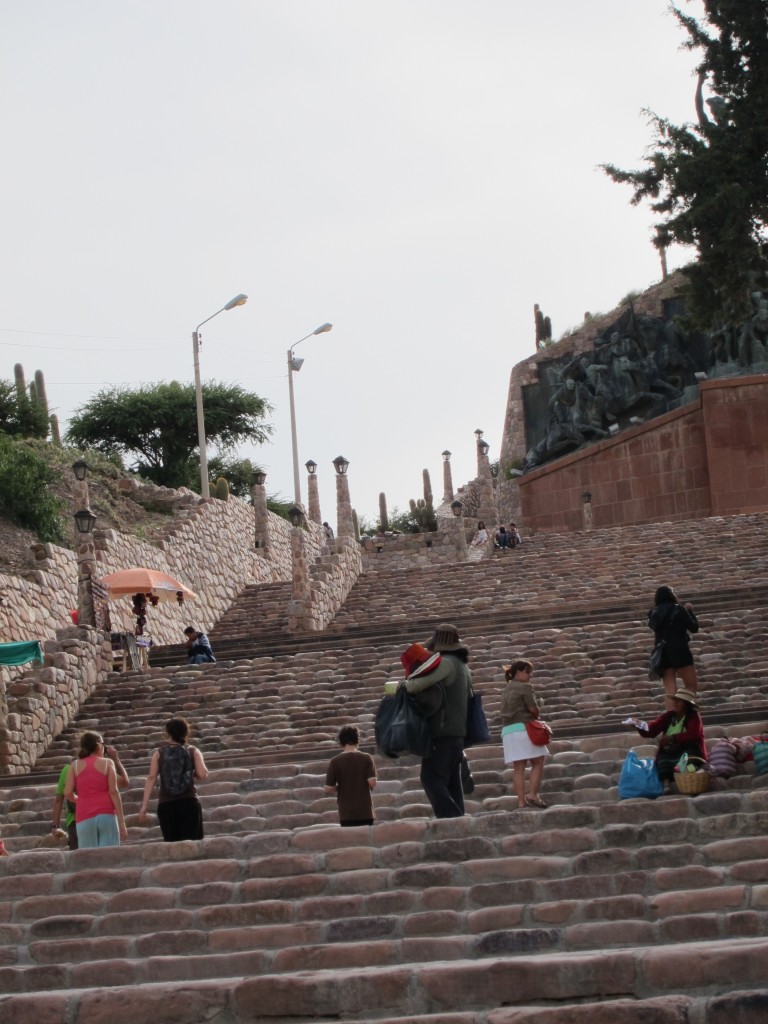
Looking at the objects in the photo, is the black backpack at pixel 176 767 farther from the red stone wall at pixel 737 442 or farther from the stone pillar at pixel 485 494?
the stone pillar at pixel 485 494

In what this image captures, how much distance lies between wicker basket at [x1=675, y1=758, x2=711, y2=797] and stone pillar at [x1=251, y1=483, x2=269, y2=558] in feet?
75.8

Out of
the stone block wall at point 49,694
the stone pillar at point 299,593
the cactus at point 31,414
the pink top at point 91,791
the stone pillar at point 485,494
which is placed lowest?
the pink top at point 91,791

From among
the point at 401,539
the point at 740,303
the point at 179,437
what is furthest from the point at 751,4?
the point at 179,437

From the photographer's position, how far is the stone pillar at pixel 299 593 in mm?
23078

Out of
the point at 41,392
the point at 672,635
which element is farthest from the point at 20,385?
the point at 672,635

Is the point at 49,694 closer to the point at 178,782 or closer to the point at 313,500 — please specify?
the point at 178,782

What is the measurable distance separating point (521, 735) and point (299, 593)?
42.9 feet

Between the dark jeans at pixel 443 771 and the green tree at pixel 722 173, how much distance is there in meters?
9.33

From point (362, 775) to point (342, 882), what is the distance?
4.60 ft

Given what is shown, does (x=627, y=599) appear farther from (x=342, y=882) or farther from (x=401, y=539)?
(x=401, y=539)

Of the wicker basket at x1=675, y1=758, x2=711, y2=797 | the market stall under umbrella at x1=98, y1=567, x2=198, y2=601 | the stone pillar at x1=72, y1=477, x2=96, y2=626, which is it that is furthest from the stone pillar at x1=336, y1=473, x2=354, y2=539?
the wicker basket at x1=675, y1=758, x2=711, y2=797

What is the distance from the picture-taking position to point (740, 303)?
→ 18.3 metres

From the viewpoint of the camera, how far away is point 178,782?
9805mm

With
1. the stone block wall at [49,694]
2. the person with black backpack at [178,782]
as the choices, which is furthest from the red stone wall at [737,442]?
the person with black backpack at [178,782]
